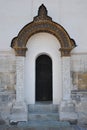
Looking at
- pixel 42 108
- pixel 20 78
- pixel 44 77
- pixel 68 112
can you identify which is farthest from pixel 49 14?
pixel 68 112

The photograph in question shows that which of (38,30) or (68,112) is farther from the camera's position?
(38,30)

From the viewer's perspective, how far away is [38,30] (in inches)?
397

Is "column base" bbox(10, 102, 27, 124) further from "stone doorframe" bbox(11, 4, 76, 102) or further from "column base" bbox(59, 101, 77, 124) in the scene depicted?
"column base" bbox(59, 101, 77, 124)

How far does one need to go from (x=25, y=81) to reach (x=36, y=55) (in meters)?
1.07

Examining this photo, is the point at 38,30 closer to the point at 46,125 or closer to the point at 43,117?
→ the point at 43,117

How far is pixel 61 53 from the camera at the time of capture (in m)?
10.1

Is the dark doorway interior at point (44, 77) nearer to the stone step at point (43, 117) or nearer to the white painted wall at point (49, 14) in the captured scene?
the stone step at point (43, 117)

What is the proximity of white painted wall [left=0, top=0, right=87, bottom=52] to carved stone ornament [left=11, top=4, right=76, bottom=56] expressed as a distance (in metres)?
0.39

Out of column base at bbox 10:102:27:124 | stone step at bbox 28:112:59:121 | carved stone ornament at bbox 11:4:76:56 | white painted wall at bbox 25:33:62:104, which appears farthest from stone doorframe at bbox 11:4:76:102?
stone step at bbox 28:112:59:121

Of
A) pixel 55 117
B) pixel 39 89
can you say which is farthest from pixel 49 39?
pixel 55 117

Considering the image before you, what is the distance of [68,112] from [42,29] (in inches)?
124

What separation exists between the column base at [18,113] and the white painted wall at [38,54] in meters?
0.51

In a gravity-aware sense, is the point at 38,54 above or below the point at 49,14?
below

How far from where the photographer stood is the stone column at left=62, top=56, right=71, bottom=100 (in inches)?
390
